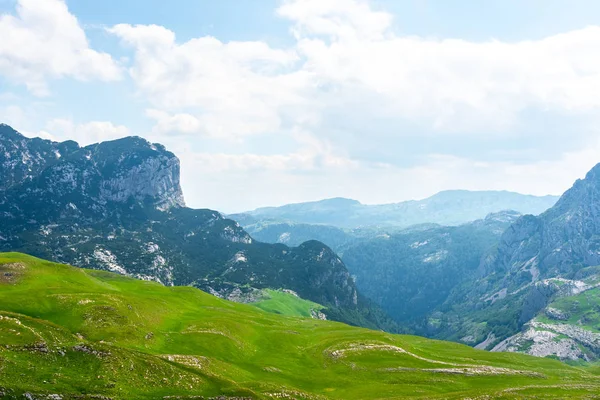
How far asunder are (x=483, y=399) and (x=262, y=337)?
159ft

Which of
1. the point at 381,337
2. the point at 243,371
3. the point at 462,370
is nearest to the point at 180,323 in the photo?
Result: the point at 243,371

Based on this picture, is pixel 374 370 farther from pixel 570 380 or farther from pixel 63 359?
pixel 63 359

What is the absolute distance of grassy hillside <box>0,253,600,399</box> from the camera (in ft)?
Result: 148

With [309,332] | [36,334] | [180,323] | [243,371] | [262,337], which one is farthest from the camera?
[309,332]

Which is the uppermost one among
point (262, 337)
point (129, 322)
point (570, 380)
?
point (129, 322)

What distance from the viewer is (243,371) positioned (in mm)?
66750

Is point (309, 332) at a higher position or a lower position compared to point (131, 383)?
lower

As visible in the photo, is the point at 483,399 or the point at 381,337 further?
the point at 381,337

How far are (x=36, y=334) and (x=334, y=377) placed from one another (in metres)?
46.0

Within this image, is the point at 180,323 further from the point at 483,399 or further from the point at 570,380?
the point at 570,380

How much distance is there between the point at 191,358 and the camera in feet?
205

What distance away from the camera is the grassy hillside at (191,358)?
148ft

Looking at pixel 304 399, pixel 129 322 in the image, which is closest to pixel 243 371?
pixel 304 399

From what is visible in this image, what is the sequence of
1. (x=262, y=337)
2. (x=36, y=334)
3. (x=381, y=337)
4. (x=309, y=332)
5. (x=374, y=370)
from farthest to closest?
1. (x=309, y=332)
2. (x=381, y=337)
3. (x=262, y=337)
4. (x=374, y=370)
5. (x=36, y=334)
